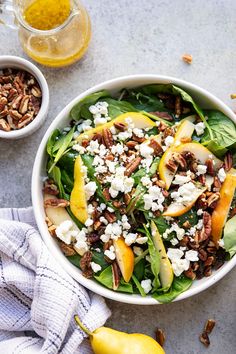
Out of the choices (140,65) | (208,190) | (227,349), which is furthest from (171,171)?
(227,349)

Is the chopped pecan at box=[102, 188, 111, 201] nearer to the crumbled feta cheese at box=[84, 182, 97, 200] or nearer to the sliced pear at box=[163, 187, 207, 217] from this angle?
the crumbled feta cheese at box=[84, 182, 97, 200]

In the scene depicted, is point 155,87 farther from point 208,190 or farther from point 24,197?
point 24,197

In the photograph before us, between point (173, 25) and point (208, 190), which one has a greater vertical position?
point (173, 25)

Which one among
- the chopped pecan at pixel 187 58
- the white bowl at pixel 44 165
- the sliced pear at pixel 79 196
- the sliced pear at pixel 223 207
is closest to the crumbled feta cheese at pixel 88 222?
the sliced pear at pixel 79 196

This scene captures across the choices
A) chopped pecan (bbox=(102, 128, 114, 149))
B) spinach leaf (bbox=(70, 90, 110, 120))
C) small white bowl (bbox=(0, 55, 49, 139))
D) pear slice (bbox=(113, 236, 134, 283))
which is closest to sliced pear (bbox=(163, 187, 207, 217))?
pear slice (bbox=(113, 236, 134, 283))

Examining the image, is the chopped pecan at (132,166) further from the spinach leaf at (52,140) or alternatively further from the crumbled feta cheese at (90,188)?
the spinach leaf at (52,140)
